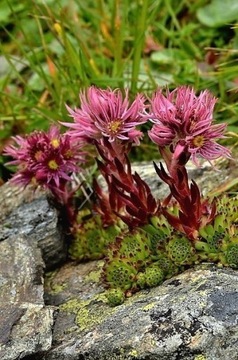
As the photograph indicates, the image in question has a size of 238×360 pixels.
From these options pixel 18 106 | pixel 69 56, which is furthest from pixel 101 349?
pixel 18 106

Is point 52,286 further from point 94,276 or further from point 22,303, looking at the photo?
point 22,303

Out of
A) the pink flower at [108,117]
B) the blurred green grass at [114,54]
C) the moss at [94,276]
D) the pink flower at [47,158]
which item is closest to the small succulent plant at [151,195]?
the pink flower at [108,117]

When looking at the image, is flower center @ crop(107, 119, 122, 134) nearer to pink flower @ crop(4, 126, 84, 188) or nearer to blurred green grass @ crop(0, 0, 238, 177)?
pink flower @ crop(4, 126, 84, 188)

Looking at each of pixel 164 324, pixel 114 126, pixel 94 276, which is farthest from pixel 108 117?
pixel 164 324

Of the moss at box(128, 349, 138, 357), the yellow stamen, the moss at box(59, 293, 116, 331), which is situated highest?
the yellow stamen

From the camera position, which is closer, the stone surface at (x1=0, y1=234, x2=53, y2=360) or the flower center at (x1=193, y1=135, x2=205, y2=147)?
the stone surface at (x1=0, y1=234, x2=53, y2=360)

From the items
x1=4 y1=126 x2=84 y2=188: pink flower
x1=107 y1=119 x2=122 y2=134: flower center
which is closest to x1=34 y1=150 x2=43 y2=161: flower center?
x1=4 y1=126 x2=84 y2=188: pink flower
